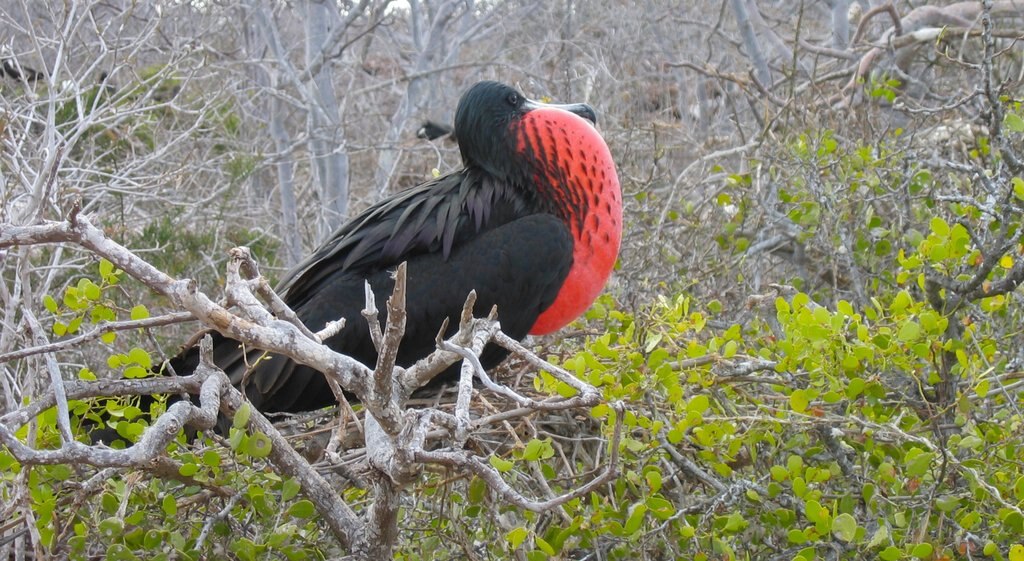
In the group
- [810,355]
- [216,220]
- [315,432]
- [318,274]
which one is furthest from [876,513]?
[216,220]

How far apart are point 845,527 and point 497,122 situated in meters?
1.66

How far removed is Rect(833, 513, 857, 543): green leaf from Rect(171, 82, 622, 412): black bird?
3.78 ft

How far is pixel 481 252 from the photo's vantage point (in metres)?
2.96

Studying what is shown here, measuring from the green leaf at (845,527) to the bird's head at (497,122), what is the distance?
1.50m

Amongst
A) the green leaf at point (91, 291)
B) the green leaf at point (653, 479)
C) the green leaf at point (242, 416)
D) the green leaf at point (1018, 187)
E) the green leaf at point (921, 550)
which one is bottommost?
the green leaf at point (921, 550)

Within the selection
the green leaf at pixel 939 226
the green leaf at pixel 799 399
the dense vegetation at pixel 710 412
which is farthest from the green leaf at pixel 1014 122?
the green leaf at pixel 799 399

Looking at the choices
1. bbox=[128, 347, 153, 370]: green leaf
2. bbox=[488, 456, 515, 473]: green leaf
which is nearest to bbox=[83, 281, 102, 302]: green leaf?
bbox=[128, 347, 153, 370]: green leaf

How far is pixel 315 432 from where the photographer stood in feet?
8.75

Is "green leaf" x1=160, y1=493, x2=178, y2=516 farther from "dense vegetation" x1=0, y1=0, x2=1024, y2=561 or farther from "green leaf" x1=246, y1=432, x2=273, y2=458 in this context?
"green leaf" x1=246, y1=432, x2=273, y2=458

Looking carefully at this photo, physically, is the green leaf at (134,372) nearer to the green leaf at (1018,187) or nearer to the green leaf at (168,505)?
the green leaf at (168,505)

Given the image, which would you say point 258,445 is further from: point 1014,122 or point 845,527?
point 1014,122

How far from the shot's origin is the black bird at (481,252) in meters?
2.90

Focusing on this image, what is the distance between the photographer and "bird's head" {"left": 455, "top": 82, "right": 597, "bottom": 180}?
10.3 ft

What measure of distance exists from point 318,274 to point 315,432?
0.47 metres
